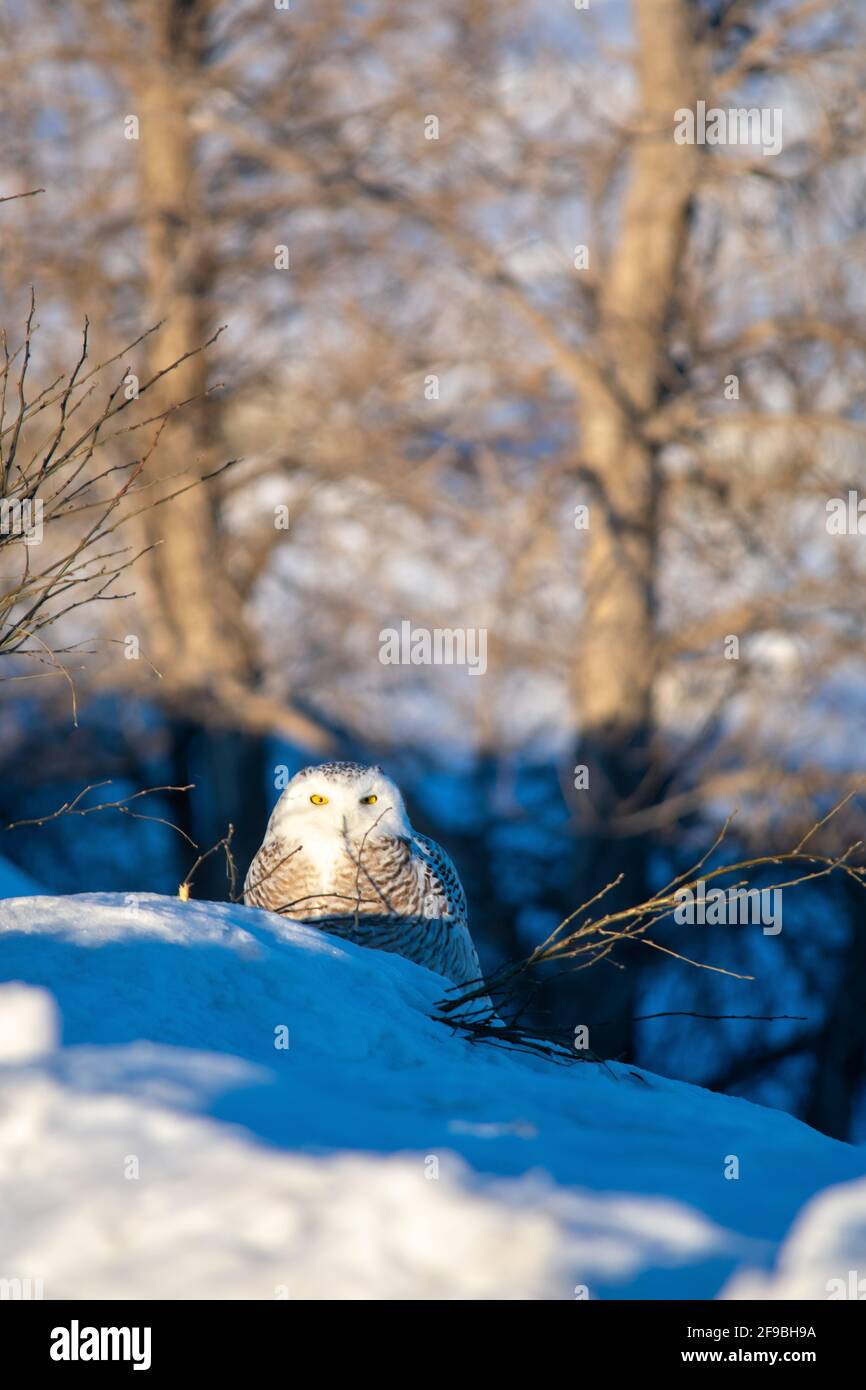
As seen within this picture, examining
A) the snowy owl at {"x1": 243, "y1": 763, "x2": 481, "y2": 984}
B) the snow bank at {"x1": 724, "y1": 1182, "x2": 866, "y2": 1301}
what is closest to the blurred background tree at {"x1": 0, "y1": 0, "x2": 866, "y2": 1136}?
the snowy owl at {"x1": 243, "y1": 763, "x2": 481, "y2": 984}

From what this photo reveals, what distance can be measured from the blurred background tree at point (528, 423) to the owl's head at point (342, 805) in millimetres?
6249

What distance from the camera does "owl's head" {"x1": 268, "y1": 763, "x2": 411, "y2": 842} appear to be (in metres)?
4.44

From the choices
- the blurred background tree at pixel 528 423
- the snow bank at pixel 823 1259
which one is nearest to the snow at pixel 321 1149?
the snow bank at pixel 823 1259

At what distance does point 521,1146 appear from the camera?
2.55 meters

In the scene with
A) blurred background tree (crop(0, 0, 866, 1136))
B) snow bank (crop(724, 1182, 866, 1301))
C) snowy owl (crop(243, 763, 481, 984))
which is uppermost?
blurred background tree (crop(0, 0, 866, 1136))

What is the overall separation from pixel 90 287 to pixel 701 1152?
37.3 ft

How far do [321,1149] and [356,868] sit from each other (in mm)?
2013

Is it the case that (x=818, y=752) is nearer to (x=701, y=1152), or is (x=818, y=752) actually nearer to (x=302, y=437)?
(x=302, y=437)

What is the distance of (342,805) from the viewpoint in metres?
4.44

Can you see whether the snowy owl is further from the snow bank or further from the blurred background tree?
the blurred background tree

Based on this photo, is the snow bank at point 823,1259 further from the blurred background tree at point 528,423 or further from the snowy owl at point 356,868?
the blurred background tree at point 528,423

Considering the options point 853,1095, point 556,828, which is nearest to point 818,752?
point 556,828

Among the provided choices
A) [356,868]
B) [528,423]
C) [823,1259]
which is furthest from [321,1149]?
[528,423]

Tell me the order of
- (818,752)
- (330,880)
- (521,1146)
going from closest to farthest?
1. (521,1146)
2. (330,880)
3. (818,752)
